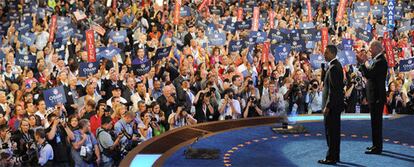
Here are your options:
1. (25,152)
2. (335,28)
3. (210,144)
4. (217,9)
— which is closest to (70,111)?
(25,152)

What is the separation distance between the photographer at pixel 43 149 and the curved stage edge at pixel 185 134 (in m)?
1.96

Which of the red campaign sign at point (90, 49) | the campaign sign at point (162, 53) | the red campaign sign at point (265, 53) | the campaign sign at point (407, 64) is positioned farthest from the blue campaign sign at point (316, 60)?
the red campaign sign at point (90, 49)

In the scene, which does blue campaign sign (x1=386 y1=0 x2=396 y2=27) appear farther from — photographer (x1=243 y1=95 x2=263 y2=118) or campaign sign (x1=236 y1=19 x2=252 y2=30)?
photographer (x1=243 y1=95 x2=263 y2=118)

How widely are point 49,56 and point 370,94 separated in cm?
1053

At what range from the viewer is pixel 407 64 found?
16922 millimetres

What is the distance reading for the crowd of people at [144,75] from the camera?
11.8 m

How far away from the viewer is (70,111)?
45.4ft

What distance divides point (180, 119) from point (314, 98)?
403 cm

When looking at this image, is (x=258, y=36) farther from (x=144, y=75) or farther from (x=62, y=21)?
(x=62, y=21)

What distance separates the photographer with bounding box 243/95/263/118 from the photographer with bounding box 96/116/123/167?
4266mm

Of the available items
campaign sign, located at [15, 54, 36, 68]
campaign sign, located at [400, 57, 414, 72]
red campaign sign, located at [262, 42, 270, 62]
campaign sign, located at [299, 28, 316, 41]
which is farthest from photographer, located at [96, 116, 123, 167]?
campaign sign, located at [299, 28, 316, 41]

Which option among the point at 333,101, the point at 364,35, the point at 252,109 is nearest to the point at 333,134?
the point at 333,101

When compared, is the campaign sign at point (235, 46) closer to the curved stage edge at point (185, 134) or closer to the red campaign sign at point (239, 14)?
the curved stage edge at point (185, 134)

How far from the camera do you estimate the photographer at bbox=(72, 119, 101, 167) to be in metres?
11.4
